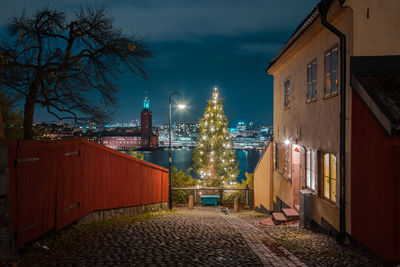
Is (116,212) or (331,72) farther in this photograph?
(116,212)

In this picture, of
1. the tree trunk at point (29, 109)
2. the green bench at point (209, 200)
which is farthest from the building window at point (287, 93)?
the green bench at point (209, 200)

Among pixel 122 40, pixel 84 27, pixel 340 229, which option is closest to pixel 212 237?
pixel 340 229

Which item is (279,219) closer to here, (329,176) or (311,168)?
(311,168)

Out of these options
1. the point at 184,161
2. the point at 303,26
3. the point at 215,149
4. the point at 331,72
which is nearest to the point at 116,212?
the point at 331,72

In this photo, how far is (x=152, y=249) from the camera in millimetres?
6285

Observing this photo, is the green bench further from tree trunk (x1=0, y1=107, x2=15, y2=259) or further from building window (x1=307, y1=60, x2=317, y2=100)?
tree trunk (x1=0, y1=107, x2=15, y2=259)

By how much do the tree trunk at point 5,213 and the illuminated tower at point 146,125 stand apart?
12062 cm

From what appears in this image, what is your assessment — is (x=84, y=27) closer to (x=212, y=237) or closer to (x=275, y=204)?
(x=212, y=237)

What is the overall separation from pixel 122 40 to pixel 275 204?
9.67 m

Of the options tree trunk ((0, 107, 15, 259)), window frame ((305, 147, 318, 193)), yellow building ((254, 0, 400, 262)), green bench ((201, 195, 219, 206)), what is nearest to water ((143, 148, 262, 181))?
green bench ((201, 195, 219, 206))

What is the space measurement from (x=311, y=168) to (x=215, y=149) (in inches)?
735

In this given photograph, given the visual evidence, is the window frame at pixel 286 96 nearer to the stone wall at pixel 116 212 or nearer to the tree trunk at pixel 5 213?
the stone wall at pixel 116 212

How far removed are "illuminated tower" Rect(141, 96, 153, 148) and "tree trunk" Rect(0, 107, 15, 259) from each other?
120621mm

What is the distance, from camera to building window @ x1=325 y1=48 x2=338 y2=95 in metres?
8.12
